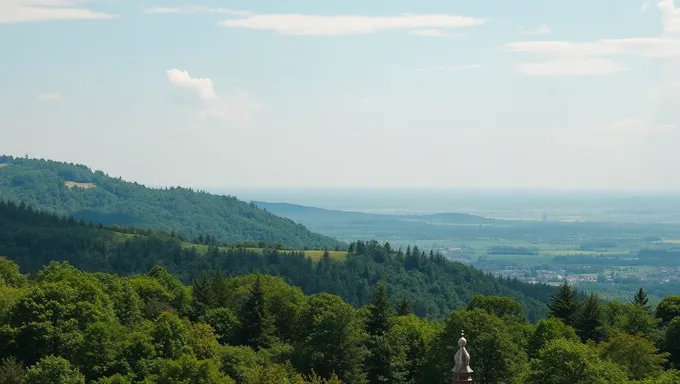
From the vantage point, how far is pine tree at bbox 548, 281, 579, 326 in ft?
265

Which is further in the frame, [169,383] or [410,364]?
[410,364]

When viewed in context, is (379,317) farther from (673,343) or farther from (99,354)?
(99,354)

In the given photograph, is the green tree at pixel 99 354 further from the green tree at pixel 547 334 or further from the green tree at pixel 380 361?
the green tree at pixel 547 334

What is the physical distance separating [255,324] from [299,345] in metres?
6.88

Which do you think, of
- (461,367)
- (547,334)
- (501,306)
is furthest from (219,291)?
(461,367)

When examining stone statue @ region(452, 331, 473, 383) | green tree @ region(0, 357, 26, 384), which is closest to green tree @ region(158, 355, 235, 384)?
green tree @ region(0, 357, 26, 384)

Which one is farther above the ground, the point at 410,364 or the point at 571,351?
the point at 571,351

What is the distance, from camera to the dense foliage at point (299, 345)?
184ft

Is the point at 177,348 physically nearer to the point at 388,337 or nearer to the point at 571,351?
the point at 388,337

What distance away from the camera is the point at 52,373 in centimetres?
5650

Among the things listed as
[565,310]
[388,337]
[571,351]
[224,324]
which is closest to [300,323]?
[224,324]

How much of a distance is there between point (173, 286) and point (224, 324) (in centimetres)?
2454

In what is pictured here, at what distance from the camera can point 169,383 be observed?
5466cm

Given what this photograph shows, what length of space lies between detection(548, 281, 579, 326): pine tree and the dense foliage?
0.33m
